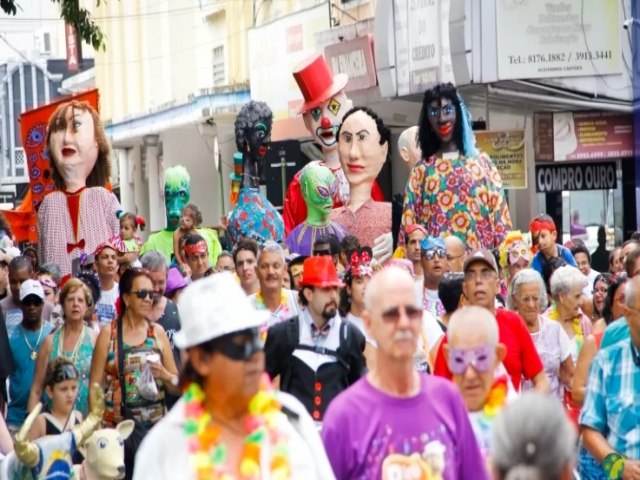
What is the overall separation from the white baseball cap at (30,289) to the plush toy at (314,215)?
2.86 metres

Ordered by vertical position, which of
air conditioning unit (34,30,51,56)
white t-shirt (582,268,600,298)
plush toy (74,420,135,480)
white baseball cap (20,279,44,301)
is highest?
air conditioning unit (34,30,51,56)

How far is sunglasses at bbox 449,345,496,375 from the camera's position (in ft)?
23.1

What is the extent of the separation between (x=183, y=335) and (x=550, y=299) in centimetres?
819

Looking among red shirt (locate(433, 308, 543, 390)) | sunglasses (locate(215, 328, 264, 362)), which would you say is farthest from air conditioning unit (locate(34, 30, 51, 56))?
sunglasses (locate(215, 328, 264, 362))

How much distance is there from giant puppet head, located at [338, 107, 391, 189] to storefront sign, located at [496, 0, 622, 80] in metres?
6.58

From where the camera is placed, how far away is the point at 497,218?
13.3 m

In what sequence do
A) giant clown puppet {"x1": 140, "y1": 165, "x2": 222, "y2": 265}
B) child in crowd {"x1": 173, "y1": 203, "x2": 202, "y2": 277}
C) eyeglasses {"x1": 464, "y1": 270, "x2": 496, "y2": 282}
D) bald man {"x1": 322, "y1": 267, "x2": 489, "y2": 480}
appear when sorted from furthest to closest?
giant clown puppet {"x1": 140, "y1": 165, "x2": 222, "y2": 265}, child in crowd {"x1": 173, "y1": 203, "x2": 202, "y2": 277}, eyeglasses {"x1": 464, "y1": 270, "x2": 496, "y2": 282}, bald man {"x1": 322, "y1": 267, "x2": 489, "y2": 480}

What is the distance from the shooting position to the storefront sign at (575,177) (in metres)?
24.3

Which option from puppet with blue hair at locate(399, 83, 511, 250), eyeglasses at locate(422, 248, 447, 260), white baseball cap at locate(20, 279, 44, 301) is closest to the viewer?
eyeglasses at locate(422, 248, 447, 260)

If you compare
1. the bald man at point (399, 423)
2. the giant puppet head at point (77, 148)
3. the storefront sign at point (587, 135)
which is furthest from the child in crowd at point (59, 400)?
the storefront sign at point (587, 135)

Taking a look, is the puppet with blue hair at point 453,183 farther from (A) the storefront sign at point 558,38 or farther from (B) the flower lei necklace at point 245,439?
(A) the storefront sign at point 558,38

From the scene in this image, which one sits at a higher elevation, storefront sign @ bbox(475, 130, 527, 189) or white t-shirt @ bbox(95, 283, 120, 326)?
storefront sign @ bbox(475, 130, 527, 189)

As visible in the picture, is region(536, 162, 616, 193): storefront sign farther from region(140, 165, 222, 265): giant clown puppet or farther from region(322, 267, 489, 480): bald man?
region(322, 267, 489, 480): bald man

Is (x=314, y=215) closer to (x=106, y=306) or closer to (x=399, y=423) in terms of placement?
(x=106, y=306)
